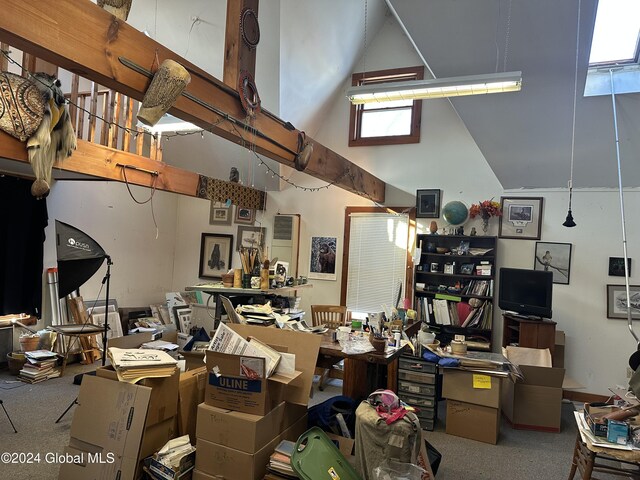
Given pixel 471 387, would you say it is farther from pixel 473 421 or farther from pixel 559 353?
pixel 559 353

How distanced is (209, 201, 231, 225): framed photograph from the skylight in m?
5.27

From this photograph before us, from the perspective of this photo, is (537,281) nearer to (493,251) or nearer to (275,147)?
(493,251)

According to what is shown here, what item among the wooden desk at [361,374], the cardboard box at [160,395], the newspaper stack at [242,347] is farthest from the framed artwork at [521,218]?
the cardboard box at [160,395]

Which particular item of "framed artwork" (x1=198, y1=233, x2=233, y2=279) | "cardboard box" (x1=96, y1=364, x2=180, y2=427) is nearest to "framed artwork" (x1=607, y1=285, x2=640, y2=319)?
"cardboard box" (x1=96, y1=364, x2=180, y2=427)

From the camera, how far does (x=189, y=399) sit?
9.12 ft

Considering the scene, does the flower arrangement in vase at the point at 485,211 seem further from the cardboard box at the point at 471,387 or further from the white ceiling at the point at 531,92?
the cardboard box at the point at 471,387

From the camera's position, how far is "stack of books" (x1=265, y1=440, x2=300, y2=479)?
2.28m

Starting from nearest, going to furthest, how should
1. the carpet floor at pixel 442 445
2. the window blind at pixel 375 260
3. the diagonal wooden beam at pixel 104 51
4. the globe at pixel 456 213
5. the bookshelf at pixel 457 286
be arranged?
1. the diagonal wooden beam at pixel 104 51
2. the carpet floor at pixel 442 445
3. the bookshelf at pixel 457 286
4. the globe at pixel 456 213
5. the window blind at pixel 375 260

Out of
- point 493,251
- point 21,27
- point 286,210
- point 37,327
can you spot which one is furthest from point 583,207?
point 37,327

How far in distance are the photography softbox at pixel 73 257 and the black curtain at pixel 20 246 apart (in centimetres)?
177

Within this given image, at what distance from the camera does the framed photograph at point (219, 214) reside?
703 cm

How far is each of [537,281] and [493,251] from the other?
29.1 inches

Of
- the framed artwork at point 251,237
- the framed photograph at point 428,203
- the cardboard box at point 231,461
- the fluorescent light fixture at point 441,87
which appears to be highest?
the fluorescent light fixture at point 441,87

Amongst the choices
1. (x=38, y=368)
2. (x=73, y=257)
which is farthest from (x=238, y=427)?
(x=38, y=368)
